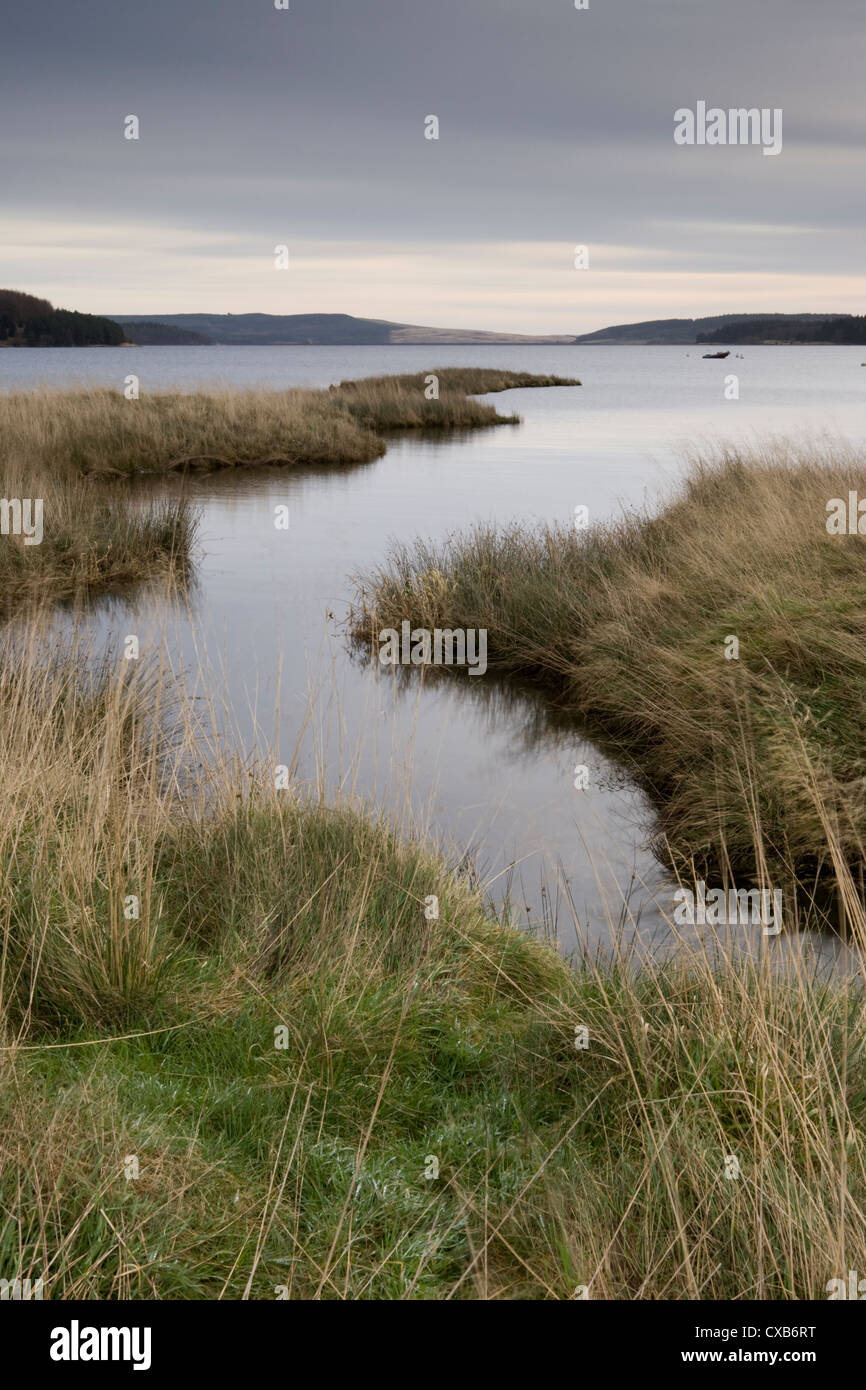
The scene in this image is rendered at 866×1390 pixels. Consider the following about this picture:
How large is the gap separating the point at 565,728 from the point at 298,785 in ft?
10.7

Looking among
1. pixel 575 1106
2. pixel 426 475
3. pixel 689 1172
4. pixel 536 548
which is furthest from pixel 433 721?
pixel 426 475

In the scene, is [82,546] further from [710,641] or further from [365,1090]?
[365,1090]

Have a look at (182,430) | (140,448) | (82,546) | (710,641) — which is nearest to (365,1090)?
(710,641)

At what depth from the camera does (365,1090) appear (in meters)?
3.54

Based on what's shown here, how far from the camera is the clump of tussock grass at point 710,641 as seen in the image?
6262 mm

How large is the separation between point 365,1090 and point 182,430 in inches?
862

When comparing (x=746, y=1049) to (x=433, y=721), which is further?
(x=433, y=721)

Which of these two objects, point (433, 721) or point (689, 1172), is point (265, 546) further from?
point (689, 1172)

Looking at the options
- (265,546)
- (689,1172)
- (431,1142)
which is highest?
(265,546)

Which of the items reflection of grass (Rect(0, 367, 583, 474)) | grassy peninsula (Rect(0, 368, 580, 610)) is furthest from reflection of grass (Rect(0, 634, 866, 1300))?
reflection of grass (Rect(0, 367, 583, 474))

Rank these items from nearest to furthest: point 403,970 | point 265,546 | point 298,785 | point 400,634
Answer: point 403,970
point 298,785
point 400,634
point 265,546

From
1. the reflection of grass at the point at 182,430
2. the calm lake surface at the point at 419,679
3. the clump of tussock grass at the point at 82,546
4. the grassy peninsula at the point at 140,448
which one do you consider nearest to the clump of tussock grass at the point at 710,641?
the calm lake surface at the point at 419,679

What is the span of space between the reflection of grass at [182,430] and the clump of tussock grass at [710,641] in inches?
343
